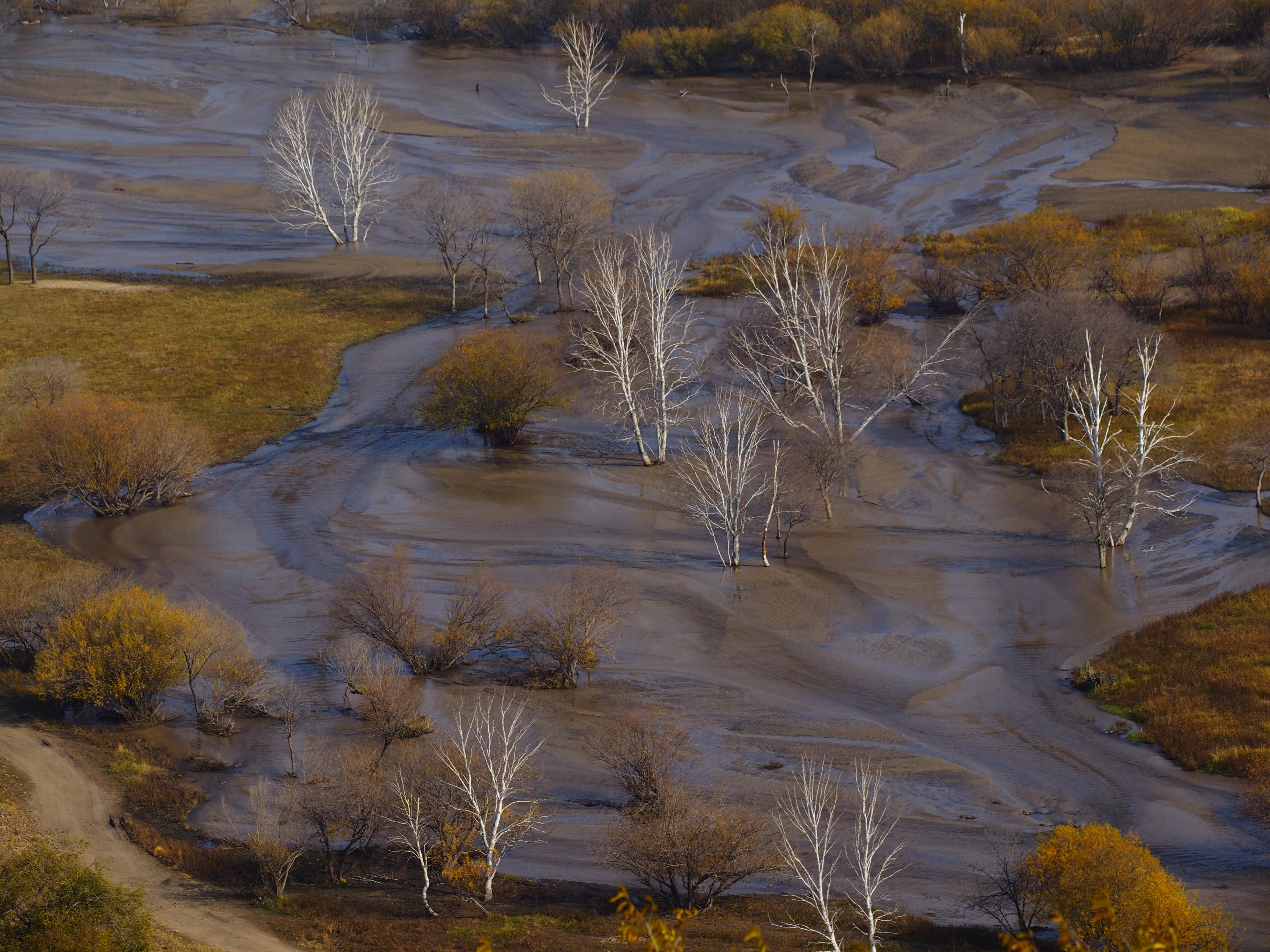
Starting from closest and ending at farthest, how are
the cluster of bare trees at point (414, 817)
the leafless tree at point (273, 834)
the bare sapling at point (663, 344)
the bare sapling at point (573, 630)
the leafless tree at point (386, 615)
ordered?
1. the leafless tree at point (273, 834)
2. the cluster of bare trees at point (414, 817)
3. the bare sapling at point (573, 630)
4. the leafless tree at point (386, 615)
5. the bare sapling at point (663, 344)

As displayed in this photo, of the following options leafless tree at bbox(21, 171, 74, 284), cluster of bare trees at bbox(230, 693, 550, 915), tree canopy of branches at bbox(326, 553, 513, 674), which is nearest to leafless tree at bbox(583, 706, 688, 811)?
cluster of bare trees at bbox(230, 693, 550, 915)

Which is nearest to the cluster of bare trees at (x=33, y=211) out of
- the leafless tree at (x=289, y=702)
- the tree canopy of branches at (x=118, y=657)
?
the tree canopy of branches at (x=118, y=657)

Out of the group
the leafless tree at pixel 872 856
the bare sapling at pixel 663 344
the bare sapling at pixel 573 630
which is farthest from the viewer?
the bare sapling at pixel 663 344

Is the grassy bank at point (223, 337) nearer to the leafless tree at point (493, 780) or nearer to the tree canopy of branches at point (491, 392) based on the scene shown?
the tree canopy of branches at point (491, 392)

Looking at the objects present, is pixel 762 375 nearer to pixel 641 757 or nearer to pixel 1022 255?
pixel 1022 255

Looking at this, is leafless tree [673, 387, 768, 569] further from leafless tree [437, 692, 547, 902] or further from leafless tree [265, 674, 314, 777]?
leafless tree [265, 674, 314, 777]

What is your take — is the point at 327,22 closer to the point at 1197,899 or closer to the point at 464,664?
the point at 464,664
